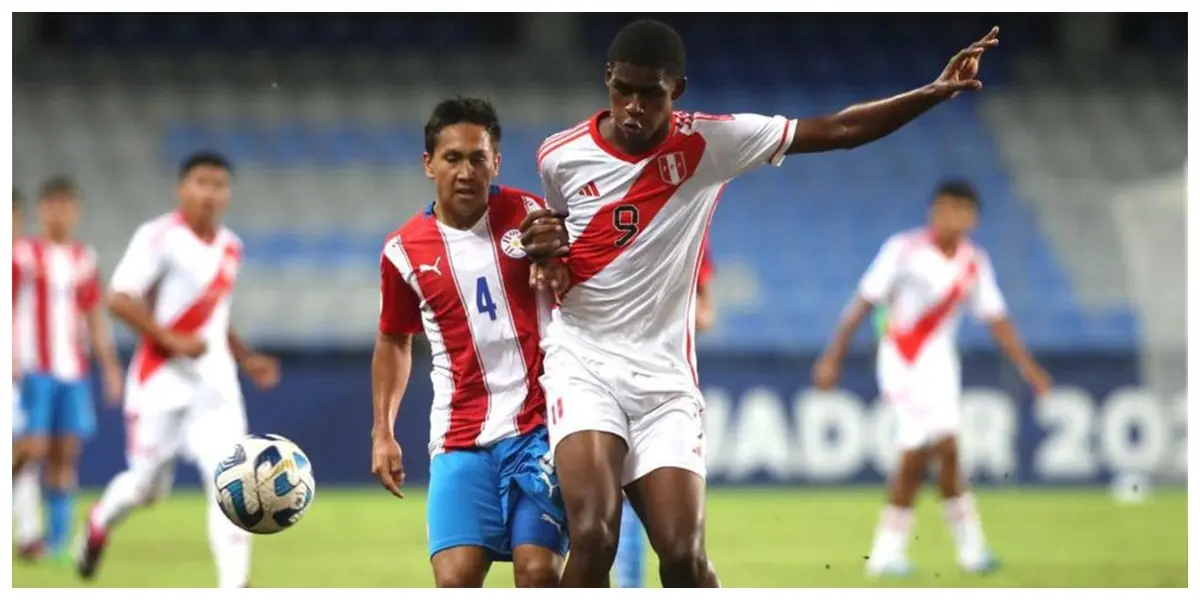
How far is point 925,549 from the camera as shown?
Answer: 32.3 ft

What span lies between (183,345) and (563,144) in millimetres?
3303

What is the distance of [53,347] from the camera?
10031mm

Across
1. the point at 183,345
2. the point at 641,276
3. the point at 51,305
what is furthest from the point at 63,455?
the point at 641,276

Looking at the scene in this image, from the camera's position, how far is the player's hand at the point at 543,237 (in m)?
4.59

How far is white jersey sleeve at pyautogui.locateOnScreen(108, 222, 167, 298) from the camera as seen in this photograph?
24.8 feet

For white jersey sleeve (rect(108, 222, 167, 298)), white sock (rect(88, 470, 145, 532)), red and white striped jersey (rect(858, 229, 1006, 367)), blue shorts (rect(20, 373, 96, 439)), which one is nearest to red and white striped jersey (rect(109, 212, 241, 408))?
white jersey sleeve (rect(108, 222, 167, 298))

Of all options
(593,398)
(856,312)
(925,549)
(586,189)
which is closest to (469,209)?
(586,189)

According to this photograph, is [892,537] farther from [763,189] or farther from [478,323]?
[763,189]

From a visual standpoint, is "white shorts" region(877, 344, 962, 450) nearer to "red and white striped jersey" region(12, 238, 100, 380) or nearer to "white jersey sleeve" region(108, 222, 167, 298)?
"white jersey sleeve" region(108, 222, 167, 298)

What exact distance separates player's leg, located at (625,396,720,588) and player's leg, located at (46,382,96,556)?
582 cm

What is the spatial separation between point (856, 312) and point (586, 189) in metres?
4.97

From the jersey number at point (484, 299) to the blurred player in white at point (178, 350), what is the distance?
9.87 ft

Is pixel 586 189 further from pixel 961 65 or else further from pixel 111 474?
pixel 111 474

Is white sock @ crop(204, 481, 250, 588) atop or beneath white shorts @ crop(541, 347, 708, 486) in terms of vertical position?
beneath
